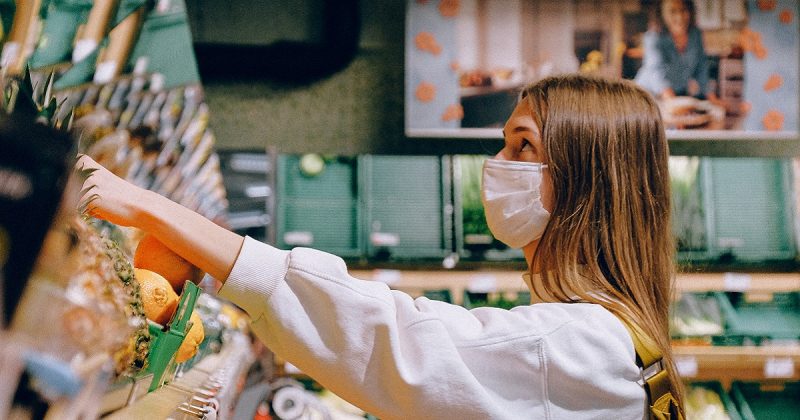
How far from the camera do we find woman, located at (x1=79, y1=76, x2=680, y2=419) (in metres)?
1.06

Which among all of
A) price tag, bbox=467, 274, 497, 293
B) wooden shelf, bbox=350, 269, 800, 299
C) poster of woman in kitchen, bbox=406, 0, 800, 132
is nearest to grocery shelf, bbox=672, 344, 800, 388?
wooden shelf, bbox=350, 269, 800, 299

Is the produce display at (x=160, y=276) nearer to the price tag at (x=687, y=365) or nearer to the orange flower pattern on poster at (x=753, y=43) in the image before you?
the price tag at (x=687, y=365)

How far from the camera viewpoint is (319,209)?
11.9ft

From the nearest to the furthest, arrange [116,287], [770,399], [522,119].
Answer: [116,287]
[522,119]
[770,399]

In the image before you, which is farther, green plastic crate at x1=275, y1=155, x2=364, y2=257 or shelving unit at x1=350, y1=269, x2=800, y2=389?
green plastic crate at x1=275, y1=155, x2=364, y2=257

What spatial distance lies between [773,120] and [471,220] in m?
2.00

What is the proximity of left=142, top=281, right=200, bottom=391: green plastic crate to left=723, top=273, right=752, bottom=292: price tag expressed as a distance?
3.23 meters

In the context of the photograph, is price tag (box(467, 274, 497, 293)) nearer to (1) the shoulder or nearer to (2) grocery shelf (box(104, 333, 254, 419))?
(2) grocery shelf (box(104, 333, 254, 419))

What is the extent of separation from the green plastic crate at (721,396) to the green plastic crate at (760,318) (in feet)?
0.94

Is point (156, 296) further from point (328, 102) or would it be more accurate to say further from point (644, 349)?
point (328, 102)

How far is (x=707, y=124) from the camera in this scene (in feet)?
13.7

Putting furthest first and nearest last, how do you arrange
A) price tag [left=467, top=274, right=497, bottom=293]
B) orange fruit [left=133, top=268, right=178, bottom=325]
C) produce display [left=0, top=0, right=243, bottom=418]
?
price tag [left=467, top=274, right=497, bottom=293] < orange fruit [left=133, top=268, right=178, bottom=325] < produce display [left=0, top=0, right=243, bottom=418]

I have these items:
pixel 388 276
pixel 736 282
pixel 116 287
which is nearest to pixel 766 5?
pixel 736 282

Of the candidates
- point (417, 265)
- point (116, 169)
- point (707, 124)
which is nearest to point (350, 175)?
point (417, 265)
